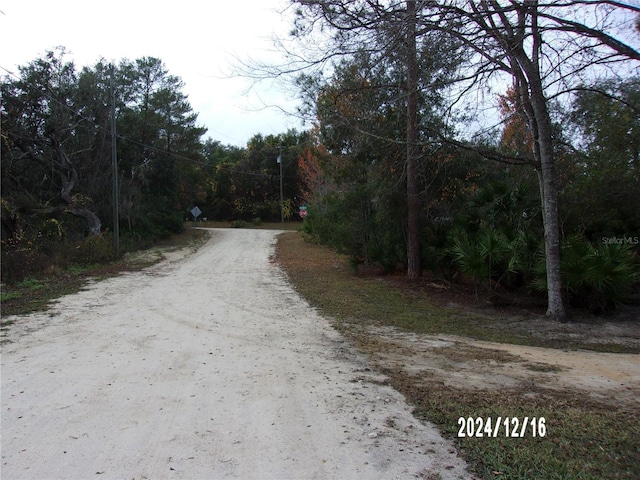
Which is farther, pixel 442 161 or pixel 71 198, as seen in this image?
pixel 71 198

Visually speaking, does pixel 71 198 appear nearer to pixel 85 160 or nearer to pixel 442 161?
pixel 85 160

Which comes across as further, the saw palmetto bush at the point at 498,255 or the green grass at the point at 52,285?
the saw palmetto bush at the point at 498,255

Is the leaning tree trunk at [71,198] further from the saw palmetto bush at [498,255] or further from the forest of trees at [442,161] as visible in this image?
the saw palmetto bush at [498,255]

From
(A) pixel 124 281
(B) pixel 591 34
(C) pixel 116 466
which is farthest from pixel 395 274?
(C) pixel 116 466

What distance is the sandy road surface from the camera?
3.18 m

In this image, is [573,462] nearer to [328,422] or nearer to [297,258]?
[328,422]

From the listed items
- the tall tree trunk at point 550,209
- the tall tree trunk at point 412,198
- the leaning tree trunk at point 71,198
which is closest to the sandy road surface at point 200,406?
the tall tree trunk at point 550,209
